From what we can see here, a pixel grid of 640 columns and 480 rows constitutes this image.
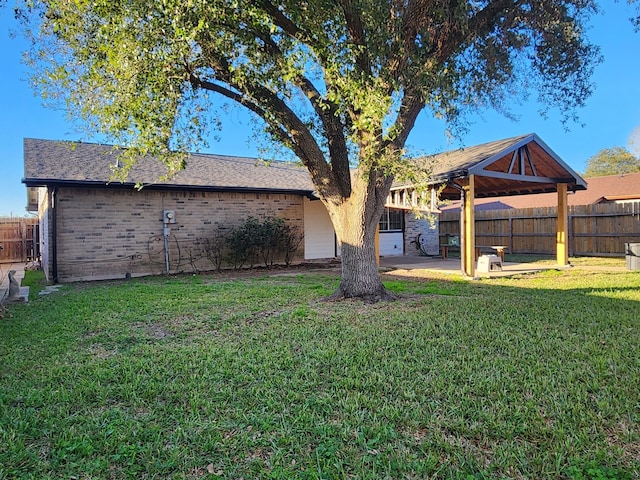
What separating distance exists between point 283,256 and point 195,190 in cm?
391

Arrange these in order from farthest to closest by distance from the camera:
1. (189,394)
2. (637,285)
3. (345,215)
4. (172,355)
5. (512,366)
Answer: (637,285), (345,215), (172,355), (512,366), (189,394)

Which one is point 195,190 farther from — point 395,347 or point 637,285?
point 637,285

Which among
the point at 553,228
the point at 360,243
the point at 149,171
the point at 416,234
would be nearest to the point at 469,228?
the point at 360,243

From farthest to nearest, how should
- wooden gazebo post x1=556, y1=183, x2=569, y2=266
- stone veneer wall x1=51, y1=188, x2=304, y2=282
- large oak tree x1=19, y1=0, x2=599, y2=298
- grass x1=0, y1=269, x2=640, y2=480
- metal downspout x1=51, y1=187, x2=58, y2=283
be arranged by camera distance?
wooden gazebo post x1=556, y1=183, x2=569, y2=266 < stone veneer wall x1=51, y1=188, x2=304, y2=282 < metal downspout x1=51, y1=187, x2=58, y2=283 < large oak tree x1=19, y1=0, x2=599, y2=298 < grass x1=0, y1=269, x2=640, y2=480

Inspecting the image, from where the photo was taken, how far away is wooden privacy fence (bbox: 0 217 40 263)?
18562 mm

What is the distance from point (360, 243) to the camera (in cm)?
739

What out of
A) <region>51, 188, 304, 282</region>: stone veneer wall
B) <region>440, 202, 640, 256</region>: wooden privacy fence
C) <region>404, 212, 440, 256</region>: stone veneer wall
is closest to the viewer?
<region>51, 188, 304, 282</region>: stone veneer wall

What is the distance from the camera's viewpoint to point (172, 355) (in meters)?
4.38

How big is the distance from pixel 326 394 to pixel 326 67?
4.79m

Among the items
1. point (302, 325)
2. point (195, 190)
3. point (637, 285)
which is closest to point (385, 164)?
point (302, 325)

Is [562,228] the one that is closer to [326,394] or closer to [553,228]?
[553,228]

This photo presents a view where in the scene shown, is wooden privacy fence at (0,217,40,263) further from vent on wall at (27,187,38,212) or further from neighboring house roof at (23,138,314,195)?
neighboring house roof at (23,138,314,195)

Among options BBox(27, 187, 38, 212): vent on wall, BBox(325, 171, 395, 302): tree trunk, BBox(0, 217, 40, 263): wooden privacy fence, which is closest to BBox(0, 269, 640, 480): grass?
BBox(325, 171, 395, 302): tree trunk

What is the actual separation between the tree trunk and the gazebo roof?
324 cm
